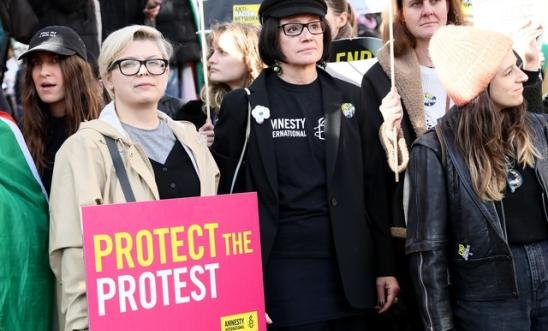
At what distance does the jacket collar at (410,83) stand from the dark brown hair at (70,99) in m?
1.54

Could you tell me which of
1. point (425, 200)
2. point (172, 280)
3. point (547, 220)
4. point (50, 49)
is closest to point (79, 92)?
point (50, 49)

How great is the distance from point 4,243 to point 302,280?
1288 millimetres

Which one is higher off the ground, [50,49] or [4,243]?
[50,49]

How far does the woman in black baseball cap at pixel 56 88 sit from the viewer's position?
4555 mm

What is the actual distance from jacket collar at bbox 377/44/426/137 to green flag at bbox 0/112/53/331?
188 centimetres

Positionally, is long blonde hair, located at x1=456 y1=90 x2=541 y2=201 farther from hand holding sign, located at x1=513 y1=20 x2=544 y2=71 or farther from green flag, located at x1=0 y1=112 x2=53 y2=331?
green flag, located at x1=0 y1=112 x2=53 y2=331

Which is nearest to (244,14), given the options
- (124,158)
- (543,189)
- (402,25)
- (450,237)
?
(402,25)

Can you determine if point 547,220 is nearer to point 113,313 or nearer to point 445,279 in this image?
point 445,279

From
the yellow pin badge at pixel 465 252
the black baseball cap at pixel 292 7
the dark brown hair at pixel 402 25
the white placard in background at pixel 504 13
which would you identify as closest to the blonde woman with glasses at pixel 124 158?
the black baseball cap at pixel 292 7

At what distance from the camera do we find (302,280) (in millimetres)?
3951

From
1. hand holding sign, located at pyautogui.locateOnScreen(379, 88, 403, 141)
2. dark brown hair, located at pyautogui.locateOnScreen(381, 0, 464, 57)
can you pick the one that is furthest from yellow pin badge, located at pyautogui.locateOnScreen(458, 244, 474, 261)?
dark brown hair, located at pyautogui.locateOnScreen(381, 0, 464, 57)

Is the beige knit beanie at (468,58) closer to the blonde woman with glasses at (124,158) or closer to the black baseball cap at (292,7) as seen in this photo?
the black baseball cap at (292,7)

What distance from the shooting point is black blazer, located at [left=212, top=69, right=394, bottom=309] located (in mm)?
3967

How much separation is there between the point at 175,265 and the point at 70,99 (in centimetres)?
145
